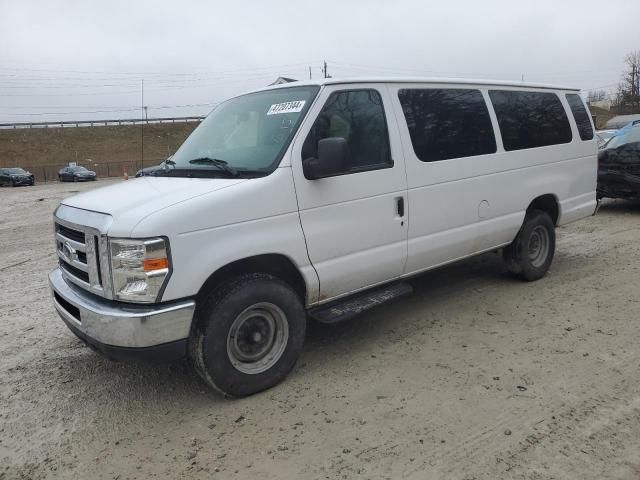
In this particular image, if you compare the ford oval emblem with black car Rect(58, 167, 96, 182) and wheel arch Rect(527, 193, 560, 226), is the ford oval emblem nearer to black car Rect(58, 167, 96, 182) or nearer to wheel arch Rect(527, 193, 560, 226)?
wheel arch Rect(527, 193, 560, 226)

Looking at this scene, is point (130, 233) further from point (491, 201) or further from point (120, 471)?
point (491, 201)

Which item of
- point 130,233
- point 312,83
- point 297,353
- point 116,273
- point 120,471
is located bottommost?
point 120,471

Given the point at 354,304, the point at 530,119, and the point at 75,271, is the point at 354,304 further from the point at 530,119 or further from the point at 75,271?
the point at 530,119

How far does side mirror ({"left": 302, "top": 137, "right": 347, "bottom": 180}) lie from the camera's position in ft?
11.5

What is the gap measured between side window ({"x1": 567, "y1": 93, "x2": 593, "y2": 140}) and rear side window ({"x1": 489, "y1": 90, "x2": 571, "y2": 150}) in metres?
0.24

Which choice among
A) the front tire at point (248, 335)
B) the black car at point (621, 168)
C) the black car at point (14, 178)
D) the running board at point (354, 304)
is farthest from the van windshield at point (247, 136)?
the black car at point (14, 178)

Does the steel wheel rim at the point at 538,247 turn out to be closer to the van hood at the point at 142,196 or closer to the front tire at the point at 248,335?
the front tire at the point at 248,335

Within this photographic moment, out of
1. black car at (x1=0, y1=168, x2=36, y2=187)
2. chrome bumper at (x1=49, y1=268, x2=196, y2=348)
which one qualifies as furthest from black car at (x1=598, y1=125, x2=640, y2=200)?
black car at (x1=0, y1=168, x2=36, y2=187)

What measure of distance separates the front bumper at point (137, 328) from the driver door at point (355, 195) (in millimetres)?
1083

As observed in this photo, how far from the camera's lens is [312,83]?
13.0 feet

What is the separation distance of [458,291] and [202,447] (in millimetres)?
3489

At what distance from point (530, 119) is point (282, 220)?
341 centimetres

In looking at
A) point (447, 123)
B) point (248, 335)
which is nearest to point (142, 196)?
point (248, 335)

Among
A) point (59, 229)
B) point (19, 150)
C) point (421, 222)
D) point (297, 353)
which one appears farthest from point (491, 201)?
point (19, 150)
